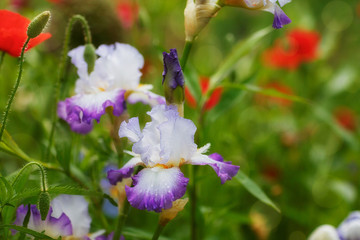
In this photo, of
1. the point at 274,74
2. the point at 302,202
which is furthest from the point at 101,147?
the point at 274,74

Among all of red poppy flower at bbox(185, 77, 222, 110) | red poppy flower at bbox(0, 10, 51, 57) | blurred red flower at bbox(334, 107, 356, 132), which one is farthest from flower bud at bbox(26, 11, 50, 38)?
blurred red flower at bbox(334, 107, 356, 132)

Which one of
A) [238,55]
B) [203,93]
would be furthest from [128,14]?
[238,55]

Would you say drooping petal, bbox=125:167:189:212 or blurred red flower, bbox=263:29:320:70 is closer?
drooping petal, bbox=125:167:189:212

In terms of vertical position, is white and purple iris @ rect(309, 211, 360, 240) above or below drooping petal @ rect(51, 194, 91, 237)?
below

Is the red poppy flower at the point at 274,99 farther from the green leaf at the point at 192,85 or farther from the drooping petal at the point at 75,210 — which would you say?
the drooping petal at the point at 75,210

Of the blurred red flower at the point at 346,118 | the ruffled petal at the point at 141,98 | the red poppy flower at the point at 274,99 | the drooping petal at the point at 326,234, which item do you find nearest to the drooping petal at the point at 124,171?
the ruffled petal at the point at 141,98

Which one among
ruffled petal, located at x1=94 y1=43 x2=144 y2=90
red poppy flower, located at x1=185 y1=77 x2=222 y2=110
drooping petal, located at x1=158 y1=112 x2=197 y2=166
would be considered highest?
ruffled petal, located at x1=94 y1=43 x2=144 y2=90

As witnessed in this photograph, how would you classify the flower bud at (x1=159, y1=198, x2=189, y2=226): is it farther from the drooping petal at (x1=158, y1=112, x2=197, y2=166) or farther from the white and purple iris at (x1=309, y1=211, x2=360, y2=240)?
the white and purple iris at (x1=309, y1=211, x2=360, y2=240)

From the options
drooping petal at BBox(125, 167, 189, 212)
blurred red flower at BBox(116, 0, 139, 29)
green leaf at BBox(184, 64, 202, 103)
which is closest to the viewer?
drooping petal at BBox(125, 167, 189, 212)

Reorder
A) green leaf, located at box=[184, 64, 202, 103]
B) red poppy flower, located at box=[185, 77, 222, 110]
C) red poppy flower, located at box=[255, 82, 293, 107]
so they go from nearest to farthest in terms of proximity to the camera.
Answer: green leaf, located at box=[184, 64, 202, 103], red poppy flower, located at box=[185, 77, 222, 110], red poppy flower, located at box=[255, 82, 293, 107]
